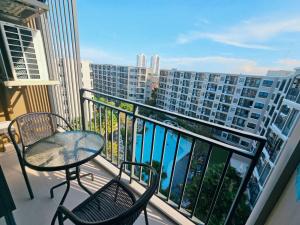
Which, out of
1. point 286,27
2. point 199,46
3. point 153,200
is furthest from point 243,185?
point 199,46

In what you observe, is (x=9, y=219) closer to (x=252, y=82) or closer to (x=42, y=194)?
(x=42, y=194)

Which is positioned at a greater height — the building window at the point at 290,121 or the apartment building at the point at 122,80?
the building window at the point at 290,121

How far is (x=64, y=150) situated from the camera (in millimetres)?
1363

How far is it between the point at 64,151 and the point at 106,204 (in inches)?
25.3

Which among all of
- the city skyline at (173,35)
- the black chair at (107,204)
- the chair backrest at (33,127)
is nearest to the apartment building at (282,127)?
the black chair at (107,204)

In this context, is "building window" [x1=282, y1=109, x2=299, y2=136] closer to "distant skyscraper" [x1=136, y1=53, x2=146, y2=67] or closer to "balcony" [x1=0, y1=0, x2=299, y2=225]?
"balcony" [x1=0, y1=0, x2=299, y2=225]

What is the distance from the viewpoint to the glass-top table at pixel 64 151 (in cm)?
117

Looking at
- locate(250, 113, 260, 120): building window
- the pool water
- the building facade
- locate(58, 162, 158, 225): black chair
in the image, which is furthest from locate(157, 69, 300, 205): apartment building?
locate(58, 162, 158, 225): black chair

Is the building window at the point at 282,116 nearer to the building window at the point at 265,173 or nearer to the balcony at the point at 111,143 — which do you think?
the balcony at the point at 111,143

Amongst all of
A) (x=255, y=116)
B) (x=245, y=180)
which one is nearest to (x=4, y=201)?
(x=245, y=180)

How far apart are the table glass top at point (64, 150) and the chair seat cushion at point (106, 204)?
317mm

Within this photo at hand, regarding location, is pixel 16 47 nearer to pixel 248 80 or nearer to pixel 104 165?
pixel 104 165

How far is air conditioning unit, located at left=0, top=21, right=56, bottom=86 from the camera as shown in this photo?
1847 mm

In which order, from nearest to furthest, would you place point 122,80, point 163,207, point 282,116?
point 282,116
point 163,207
point 122,80
